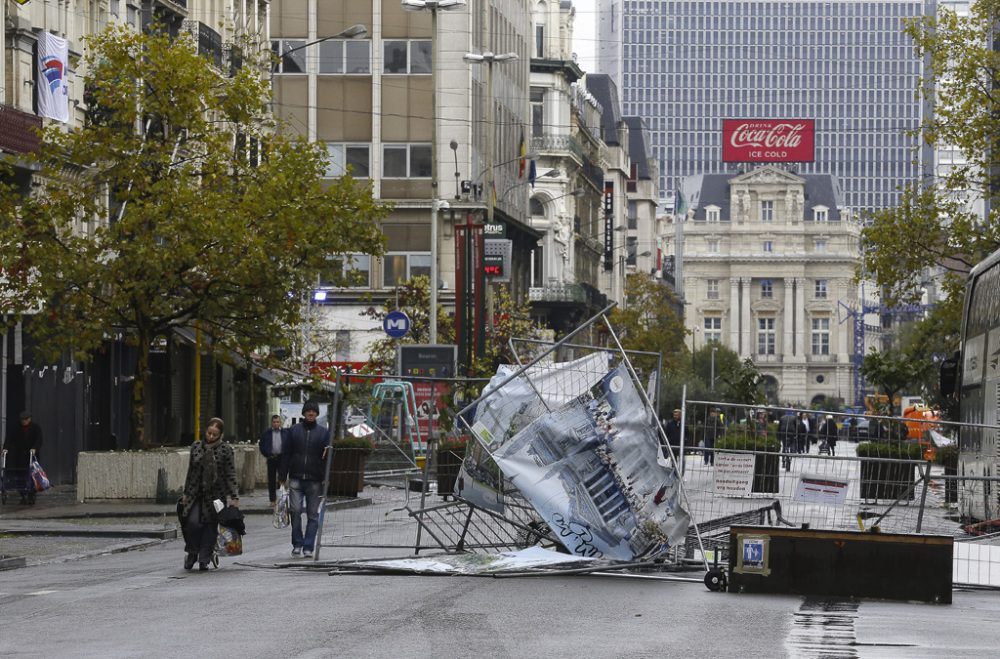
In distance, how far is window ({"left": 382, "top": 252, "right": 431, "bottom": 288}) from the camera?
67.3 m

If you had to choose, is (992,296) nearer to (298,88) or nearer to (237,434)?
(237,434)

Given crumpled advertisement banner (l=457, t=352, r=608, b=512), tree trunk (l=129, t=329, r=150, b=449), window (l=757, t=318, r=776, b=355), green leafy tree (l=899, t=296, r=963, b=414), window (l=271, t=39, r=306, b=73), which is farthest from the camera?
window (l=757, t=318, r=776, b=355)

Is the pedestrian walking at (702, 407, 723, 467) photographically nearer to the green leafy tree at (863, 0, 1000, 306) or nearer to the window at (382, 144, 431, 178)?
the green leafy tree at (863, 0, 1000, 306)

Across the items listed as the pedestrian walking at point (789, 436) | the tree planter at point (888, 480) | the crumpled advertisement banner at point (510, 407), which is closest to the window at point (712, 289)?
the crumpled advertisement banner at point (510, 407)

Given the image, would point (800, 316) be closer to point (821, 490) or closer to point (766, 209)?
point (766, 209)

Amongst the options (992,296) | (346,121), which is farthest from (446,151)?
(992,296)

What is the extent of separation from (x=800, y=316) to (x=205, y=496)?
585 feet

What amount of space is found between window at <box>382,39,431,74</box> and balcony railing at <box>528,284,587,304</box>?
22.6 m

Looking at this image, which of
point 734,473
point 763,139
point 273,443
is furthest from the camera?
point 763,139

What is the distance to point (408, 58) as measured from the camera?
6788cm

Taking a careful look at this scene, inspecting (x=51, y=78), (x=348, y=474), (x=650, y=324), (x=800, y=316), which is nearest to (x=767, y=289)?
(x=800, y=316)

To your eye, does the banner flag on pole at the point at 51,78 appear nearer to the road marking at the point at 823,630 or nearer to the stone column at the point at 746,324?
the road marking at the point at 823,630

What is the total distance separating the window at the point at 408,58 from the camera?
6781cm

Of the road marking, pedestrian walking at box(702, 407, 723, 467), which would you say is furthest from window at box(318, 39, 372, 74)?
the road marking
